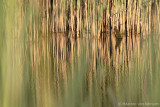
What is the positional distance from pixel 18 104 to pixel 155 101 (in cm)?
32

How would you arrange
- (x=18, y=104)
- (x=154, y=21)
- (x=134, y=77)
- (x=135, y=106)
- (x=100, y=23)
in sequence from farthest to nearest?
(x=154, y=21)
(x=100, y=23)
(x=134, y=77)
(x=135, y=106)
(x=18, y=104)

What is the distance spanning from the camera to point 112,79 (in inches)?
64.5

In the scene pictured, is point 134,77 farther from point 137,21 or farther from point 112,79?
point 137,21

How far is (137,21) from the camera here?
189 inches

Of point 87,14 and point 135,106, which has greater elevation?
point 87,14

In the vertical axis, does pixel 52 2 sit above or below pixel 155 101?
above

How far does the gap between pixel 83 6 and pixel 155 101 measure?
4.16 meters

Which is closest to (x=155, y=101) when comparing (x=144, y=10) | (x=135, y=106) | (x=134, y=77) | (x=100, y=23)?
(x=135, y=106)

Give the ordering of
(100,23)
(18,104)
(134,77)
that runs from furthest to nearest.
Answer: (100,23) < (134,77) < (18,104)

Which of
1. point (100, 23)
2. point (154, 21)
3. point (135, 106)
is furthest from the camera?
Answer: point (154, 21)

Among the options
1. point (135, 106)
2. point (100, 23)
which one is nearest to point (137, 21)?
point (100, 23)

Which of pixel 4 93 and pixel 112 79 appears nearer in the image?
pixel 4 93

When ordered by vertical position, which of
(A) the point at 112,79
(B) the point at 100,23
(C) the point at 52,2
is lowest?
(A) the point at 112,79

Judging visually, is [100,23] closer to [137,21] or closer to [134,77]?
[137,21]
